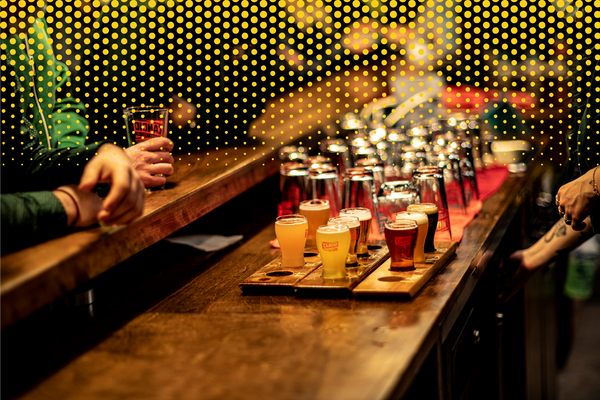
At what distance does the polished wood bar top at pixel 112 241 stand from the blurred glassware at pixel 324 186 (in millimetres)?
308

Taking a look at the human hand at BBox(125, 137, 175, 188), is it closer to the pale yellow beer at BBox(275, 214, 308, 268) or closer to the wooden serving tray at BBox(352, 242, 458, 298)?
the pale yellow beer at BBox(275, 214, 308, 268)

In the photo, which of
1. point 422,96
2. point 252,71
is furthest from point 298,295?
point 422,96

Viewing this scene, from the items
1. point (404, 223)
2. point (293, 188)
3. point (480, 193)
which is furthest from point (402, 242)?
point (480, 193)

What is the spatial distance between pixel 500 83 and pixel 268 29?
2.60 metres

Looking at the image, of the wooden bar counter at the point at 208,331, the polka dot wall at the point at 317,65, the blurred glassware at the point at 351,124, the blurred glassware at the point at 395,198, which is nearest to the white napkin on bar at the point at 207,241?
the wooden bar counter at the point at 208,331

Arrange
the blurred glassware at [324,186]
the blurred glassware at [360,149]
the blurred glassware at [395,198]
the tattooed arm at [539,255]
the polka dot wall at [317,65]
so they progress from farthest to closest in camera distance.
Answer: the blurred glassware at [360,149] → the tattooed arm at [539,255] → the polka dot wall at [317,65] → the blurred glassware at [324,186] → the blurred glassware at [395,198]

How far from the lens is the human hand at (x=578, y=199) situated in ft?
6.55

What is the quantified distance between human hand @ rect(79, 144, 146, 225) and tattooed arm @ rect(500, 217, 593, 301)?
1.67 m

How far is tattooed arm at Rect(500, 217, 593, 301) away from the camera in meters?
2.39

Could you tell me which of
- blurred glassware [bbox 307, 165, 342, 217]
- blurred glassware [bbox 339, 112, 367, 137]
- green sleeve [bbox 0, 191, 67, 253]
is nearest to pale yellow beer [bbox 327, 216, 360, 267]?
blurred glassware [bbox 307, 165, 342, 217]

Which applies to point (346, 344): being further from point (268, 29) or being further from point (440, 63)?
point (440, 63)

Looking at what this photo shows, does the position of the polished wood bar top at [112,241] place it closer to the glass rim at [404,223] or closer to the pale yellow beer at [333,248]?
the pale yellow beer at [333,248]

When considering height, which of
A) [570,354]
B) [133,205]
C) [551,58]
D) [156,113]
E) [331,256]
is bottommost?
[570,354]

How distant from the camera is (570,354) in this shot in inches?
160
